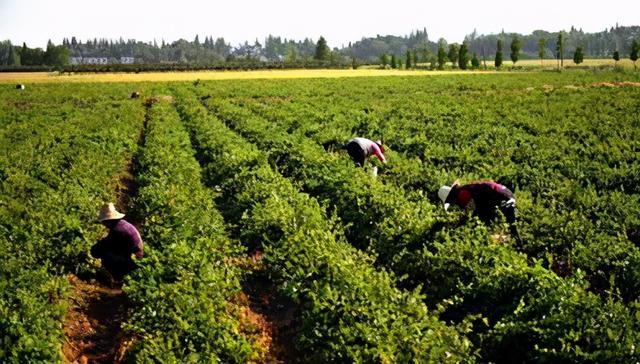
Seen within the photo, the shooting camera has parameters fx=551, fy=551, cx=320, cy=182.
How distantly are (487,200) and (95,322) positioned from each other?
20.9 ft

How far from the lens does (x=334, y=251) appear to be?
26.1ft

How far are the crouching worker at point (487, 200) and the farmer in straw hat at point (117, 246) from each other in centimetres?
530

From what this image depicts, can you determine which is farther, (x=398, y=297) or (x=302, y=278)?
(x=302, y=278)

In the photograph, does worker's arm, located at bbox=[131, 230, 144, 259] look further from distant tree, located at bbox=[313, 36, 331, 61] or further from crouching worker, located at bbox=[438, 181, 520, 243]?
distant tree, located at bbox=[313, 36, 331, 61]

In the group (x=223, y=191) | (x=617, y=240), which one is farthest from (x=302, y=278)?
(x=223, y=191)

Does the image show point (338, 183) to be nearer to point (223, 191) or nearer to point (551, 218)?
point (223, 191)

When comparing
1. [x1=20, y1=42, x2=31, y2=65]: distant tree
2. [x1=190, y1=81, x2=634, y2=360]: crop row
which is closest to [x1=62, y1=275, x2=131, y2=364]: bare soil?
[x1=190, y1=81, x2=634, y2=360]: crop row

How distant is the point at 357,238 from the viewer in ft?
32.6

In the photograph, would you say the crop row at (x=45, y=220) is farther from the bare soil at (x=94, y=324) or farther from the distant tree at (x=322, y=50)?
the distant tree at (x=322, y=50)

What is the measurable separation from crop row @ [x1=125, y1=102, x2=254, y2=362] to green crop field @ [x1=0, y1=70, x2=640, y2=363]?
26mm

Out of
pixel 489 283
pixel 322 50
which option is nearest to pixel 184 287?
pixel 489 283

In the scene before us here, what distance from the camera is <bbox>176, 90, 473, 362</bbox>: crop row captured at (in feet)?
18.2

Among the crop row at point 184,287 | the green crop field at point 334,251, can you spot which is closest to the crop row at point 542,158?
the green crop field at point 334,251

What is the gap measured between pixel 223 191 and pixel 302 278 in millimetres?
6193
